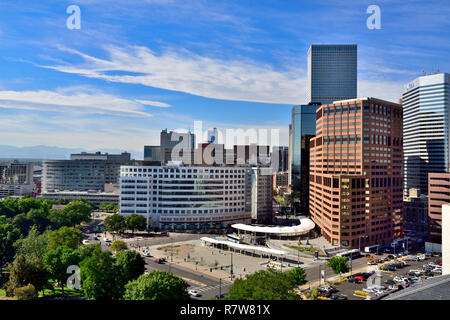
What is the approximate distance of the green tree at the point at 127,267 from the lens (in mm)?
41438

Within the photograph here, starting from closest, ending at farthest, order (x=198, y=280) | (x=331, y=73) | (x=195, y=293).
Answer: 1. (x=195, y=293)
2. (x=198, y=280)
3. (x=331, y=73)

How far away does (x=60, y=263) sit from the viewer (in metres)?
47.1

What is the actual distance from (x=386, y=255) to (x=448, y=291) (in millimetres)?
54728

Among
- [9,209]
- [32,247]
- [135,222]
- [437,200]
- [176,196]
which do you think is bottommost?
[135,222]

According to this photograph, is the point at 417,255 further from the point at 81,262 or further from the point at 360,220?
the point at 81,262

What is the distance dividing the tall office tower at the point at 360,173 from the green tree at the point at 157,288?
50.4 m

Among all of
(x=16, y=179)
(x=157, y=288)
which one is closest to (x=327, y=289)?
(x=157, y=288)

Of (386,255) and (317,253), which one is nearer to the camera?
(317,253)

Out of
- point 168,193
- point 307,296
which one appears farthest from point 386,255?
point 168,193

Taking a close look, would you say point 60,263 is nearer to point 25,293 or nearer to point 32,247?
point 25,293

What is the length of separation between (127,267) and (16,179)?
15489cm

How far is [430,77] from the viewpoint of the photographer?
14112 centimetres

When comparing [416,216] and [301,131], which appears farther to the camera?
[301,131]

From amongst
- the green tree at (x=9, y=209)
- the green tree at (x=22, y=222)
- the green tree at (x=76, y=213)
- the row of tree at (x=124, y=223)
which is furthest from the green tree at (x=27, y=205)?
the row of tree at (x=124, y=223)
